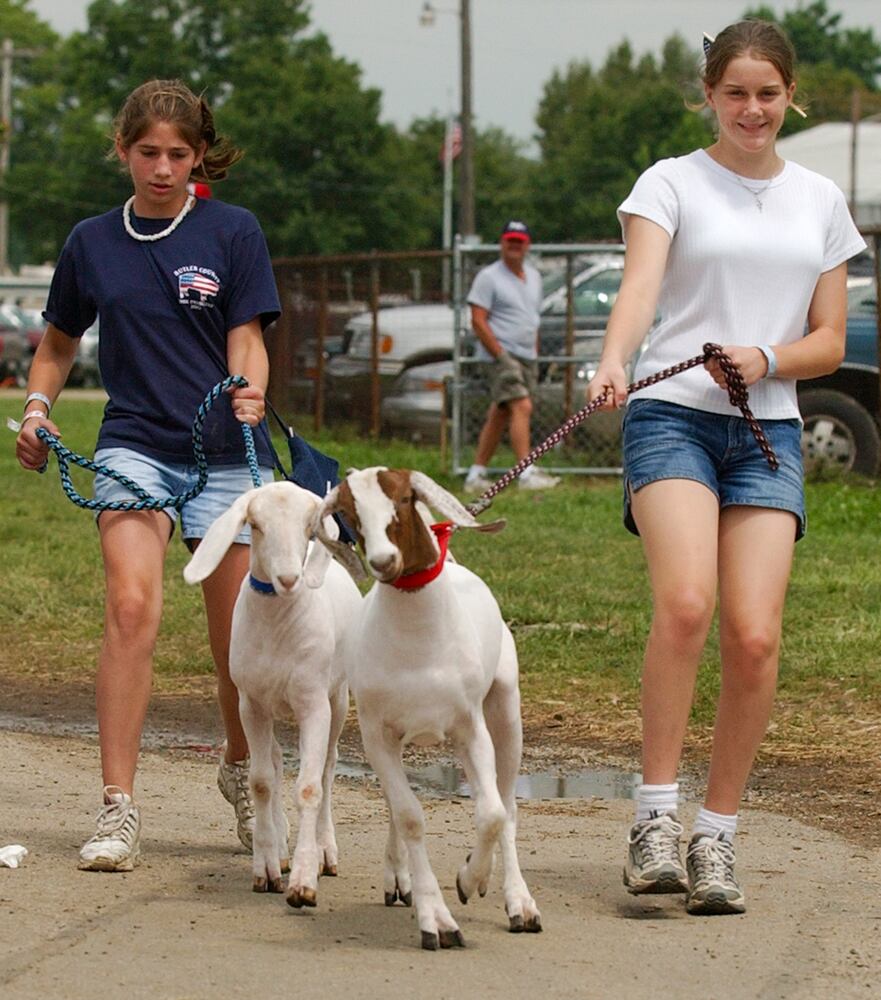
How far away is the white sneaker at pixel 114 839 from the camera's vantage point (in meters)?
5.41

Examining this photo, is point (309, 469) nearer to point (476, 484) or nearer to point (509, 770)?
point (509, 770)

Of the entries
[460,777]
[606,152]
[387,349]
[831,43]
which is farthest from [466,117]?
[831,43]

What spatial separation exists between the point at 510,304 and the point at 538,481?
145cm

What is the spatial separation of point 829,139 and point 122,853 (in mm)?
79488

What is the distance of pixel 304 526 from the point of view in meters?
4.91

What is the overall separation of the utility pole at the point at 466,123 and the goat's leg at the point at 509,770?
34.7 metres

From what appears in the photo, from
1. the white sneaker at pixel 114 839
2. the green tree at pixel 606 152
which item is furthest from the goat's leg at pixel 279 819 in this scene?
the green tree at pixel 606 152

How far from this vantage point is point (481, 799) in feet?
15.4

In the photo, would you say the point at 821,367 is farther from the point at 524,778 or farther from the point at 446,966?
the point at 524,778

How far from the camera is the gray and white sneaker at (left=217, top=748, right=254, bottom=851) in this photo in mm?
5805

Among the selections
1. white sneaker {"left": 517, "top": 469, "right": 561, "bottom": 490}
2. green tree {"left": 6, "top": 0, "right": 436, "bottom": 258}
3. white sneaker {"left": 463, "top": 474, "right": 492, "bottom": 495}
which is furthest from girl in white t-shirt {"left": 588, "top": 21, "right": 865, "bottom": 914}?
green tree {"left": 6, "top": 0, "right": 436, "bottom": 258}

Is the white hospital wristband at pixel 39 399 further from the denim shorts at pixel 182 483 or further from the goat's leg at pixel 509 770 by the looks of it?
the goat's leg at pixel 509 770

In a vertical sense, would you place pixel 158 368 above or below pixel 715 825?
above

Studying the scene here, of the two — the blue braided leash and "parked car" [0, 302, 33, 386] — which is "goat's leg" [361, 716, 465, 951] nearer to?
the blue braided leash
